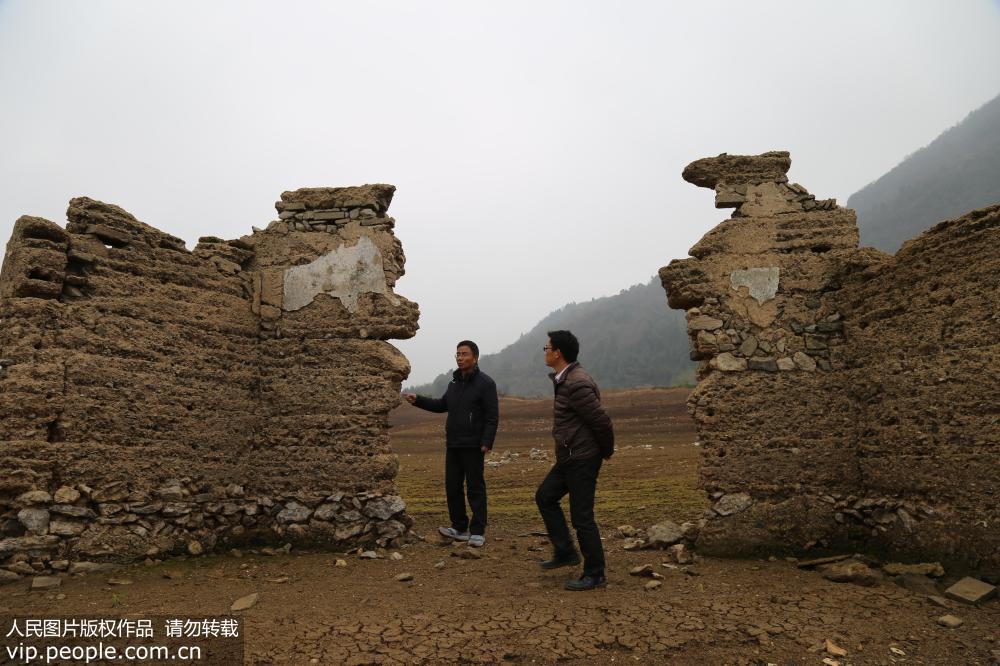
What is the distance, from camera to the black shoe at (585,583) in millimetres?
4246

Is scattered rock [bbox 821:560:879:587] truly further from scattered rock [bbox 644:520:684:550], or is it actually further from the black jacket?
the black jacket

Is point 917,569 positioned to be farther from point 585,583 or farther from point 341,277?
point 341,277

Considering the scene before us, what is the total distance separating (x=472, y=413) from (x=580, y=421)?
172 cm

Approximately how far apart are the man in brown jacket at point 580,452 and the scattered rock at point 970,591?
2.36m

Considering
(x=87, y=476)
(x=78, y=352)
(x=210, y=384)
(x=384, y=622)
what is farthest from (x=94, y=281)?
(x=384, y=622)

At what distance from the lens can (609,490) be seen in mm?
8797

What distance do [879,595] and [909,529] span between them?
78cm

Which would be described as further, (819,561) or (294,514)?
(294,514)

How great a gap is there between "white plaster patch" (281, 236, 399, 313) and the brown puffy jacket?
235 cm

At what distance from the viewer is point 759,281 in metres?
5.58

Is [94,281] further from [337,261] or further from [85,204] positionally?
[337,261]

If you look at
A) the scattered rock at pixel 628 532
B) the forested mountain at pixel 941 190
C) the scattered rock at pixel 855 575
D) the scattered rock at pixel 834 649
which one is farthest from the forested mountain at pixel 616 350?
the scattered rock at pixel 834 649

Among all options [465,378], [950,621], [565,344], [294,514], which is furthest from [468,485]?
[950,621]

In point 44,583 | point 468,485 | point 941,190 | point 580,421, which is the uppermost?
point 941,190
